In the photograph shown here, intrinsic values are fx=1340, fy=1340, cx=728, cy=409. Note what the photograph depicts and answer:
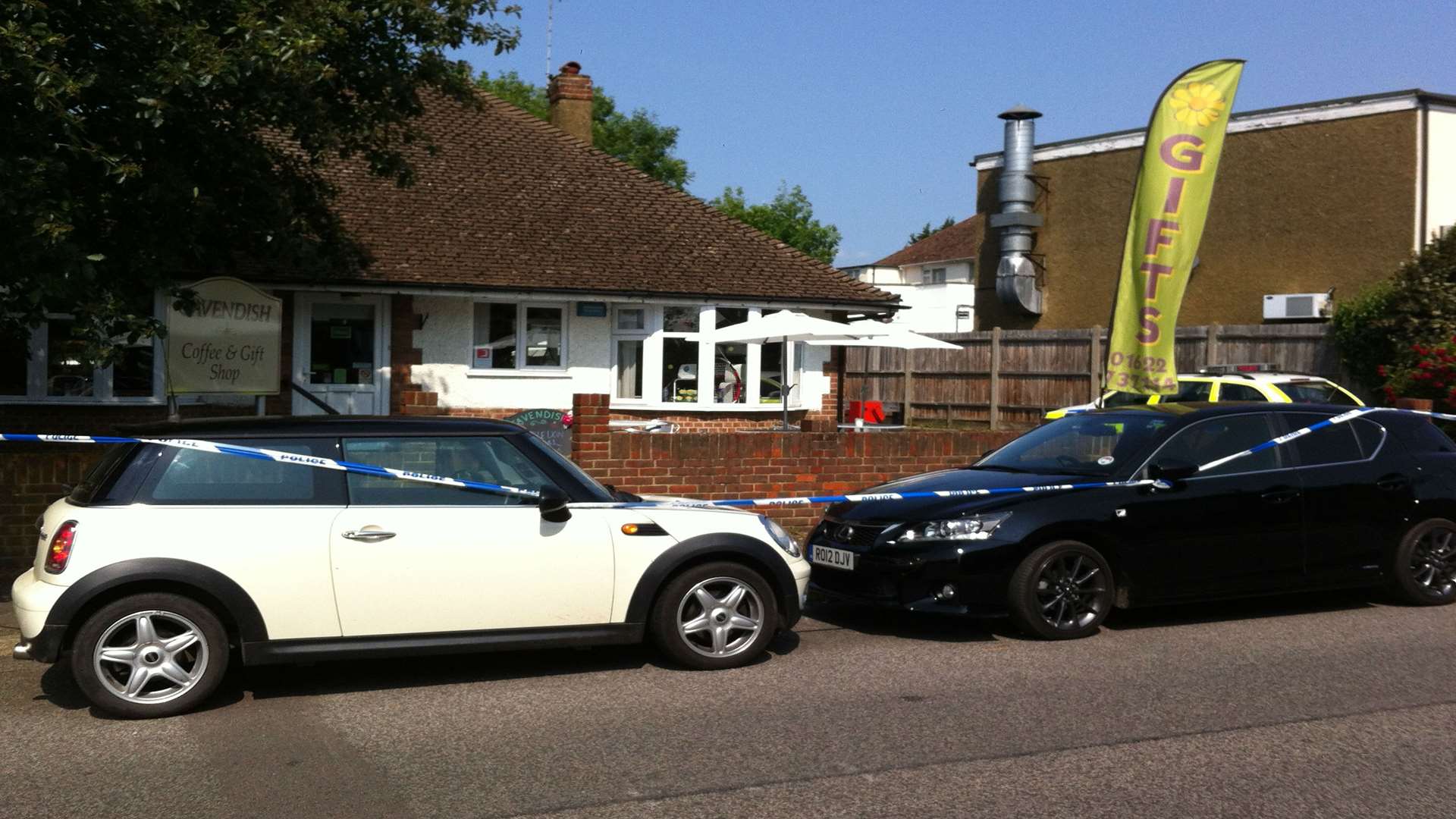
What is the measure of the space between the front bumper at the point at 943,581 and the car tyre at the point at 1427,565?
324cm

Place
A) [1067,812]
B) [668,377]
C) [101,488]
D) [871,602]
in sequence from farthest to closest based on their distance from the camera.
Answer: [668,377] → [871,602] → [101,488] → [1067,812]

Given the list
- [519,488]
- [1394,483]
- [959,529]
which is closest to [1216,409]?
[1394,483]

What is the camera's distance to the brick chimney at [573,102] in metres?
22.4

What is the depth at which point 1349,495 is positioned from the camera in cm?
904

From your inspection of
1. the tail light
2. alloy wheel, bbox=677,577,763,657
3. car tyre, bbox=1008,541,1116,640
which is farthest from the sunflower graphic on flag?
the tail light

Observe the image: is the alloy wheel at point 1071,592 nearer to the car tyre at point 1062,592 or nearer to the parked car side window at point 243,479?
the car tyre at point 1062,592

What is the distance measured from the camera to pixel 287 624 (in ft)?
21.3

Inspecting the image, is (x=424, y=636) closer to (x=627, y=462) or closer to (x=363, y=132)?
(x=627, y=462)

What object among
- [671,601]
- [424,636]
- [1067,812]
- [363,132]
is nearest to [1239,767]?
[1067,812]

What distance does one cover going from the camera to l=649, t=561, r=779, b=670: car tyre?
23.5 feet

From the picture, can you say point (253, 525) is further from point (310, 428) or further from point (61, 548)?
point (61, 548)

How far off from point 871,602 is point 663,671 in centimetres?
162

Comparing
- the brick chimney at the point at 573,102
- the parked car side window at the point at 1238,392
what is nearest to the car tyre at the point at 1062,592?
the parked car side window at the point at 1238,392

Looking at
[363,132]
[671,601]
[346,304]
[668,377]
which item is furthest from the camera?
[668,377]
